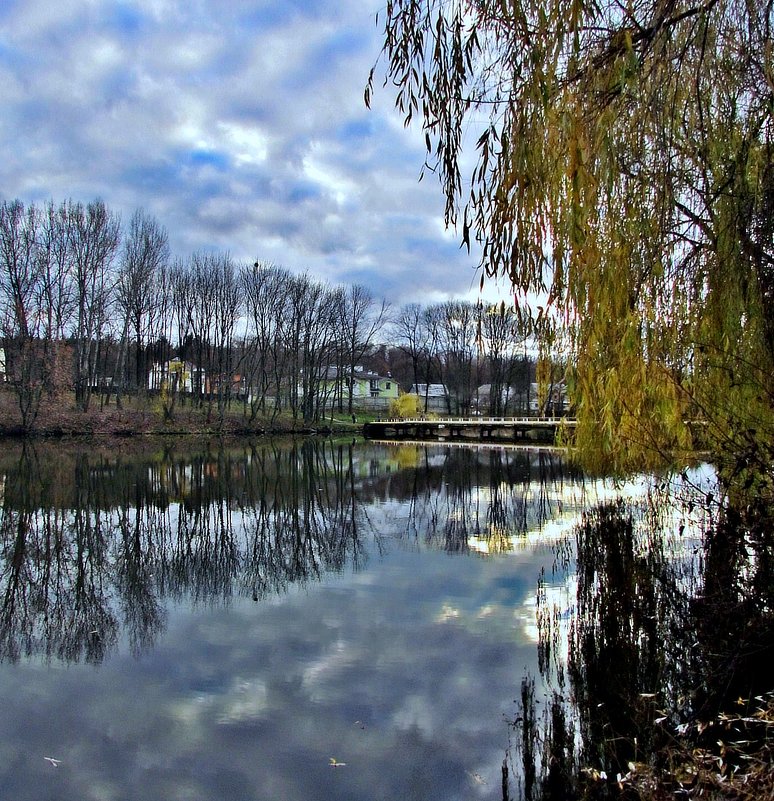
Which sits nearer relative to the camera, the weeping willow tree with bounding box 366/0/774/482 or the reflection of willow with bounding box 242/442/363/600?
the weeping willow tree with bounding box 366/0/774/482

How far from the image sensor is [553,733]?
Answer: 5199 millimetres

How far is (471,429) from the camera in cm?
5431

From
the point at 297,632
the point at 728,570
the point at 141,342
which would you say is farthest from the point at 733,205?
the point at 141,342

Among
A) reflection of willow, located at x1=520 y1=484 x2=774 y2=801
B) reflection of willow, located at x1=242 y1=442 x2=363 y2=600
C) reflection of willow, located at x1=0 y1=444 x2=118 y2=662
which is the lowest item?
reflection of willow, located at x1=242 y1=442 x2=363 y2=600

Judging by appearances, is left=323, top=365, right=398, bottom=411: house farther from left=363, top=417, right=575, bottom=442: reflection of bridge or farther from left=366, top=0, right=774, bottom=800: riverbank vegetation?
left=366, top=0, right=774, bottom=800: riverbank vegetation

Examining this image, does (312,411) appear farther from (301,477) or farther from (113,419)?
(301,477)

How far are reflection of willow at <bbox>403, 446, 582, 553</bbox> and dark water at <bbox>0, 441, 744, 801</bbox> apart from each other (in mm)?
161

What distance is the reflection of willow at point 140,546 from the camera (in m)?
8.55

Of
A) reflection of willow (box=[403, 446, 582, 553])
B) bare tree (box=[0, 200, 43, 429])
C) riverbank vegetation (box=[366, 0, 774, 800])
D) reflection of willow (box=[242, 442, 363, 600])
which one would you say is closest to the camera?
riverbank vegetation (box=[366, 0, 774, 800])

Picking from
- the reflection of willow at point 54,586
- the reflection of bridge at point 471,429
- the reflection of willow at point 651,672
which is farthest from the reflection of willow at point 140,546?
the reflection of bridge at point 471,429

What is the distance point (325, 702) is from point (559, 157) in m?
5.10

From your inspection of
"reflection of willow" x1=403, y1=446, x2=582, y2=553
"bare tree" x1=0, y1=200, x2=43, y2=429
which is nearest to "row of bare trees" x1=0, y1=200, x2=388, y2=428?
"bare tree" x1=0, y1=200, x2=43, y2=429

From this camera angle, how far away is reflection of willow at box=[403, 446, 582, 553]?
14.2 m

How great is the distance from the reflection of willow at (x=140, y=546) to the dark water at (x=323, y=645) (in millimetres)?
69
